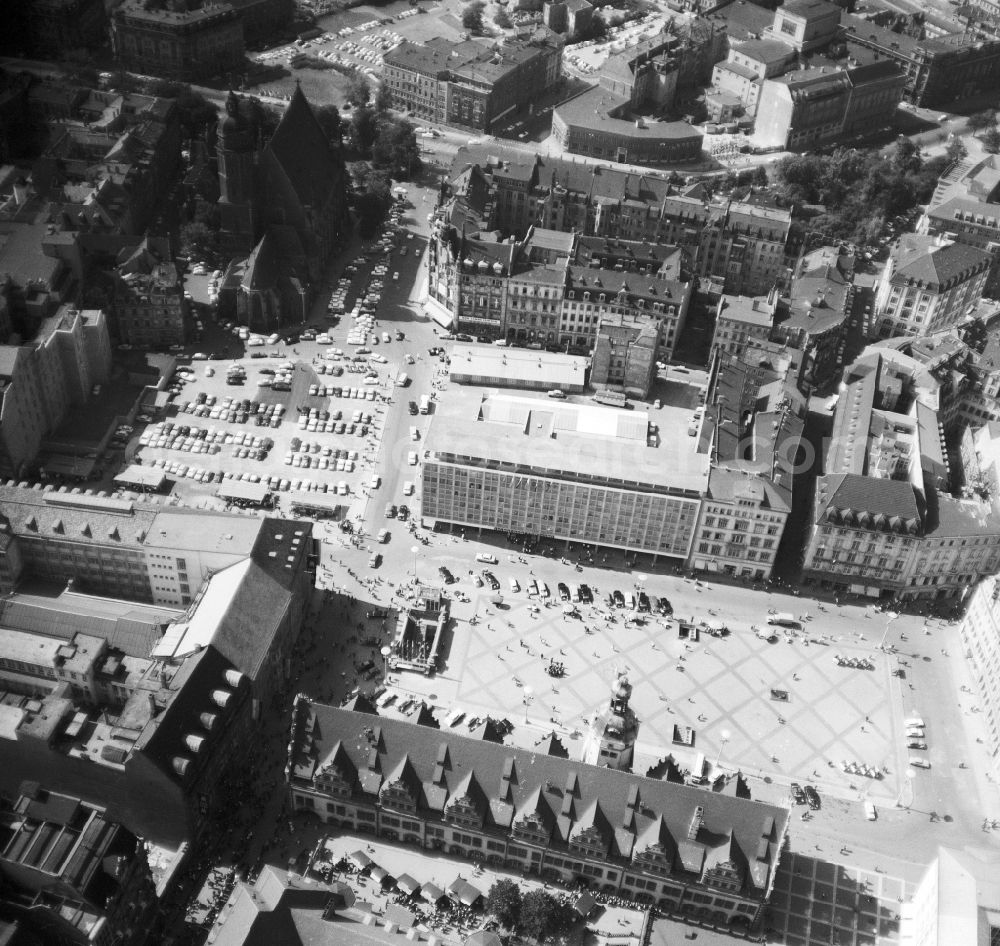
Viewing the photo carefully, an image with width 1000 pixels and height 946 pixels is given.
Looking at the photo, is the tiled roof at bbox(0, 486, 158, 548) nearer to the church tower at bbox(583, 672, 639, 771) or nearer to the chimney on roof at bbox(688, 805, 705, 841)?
the church tower at bbox(583, 672, 639, 771)

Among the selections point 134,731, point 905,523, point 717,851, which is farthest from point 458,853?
point 905,523

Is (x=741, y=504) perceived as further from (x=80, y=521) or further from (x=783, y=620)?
(x=80, y=521)

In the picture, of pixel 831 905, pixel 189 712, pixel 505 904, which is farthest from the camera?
pixel 831 905

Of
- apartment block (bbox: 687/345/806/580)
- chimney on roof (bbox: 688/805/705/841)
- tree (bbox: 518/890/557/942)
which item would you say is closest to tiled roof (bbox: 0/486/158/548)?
tree (bbox: 518/890/557/942)

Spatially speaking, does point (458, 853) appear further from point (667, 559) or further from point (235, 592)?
point (667, 559)

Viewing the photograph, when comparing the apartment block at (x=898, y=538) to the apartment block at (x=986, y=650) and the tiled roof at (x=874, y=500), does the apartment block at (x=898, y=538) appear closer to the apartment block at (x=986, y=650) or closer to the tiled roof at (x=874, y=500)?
the tiled roof at (x=874, y=500)

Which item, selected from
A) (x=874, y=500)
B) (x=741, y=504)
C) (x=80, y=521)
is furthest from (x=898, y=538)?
(x=80, y=521)
